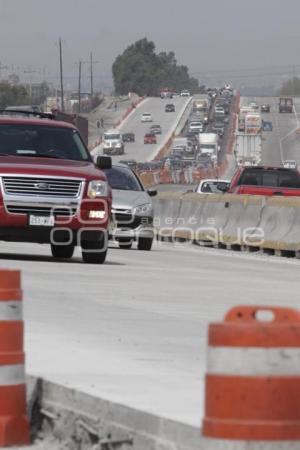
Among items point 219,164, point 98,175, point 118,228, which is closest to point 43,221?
point 98,175

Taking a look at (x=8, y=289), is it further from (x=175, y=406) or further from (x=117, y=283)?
(x=117, y=283)

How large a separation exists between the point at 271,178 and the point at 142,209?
8355 mm

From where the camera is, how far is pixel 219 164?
456ft

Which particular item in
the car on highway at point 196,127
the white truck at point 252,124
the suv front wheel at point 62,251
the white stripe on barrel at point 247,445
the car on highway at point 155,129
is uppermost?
the white stripe on barrel at point 247,445

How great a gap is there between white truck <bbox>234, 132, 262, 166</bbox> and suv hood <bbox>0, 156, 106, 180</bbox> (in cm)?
10203

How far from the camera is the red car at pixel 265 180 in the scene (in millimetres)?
34312

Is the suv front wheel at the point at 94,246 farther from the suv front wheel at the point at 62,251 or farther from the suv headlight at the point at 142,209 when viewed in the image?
the suv headlight at the point at 142,209

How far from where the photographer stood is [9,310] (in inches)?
299

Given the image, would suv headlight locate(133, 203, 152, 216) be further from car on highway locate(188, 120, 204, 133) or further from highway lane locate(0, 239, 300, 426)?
car on highway locate(188, 120, 204, 133)

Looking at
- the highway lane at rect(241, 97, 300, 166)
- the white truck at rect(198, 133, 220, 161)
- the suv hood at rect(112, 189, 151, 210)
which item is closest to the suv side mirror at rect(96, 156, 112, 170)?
the suv hood at rect(112, 189, 151, 210)

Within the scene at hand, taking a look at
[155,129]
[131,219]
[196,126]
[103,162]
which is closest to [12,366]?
[103,162]

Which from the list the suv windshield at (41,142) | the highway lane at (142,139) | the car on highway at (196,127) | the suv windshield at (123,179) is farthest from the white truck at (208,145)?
the suv windshield at (41,142)

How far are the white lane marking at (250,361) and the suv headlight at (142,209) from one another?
20.8m

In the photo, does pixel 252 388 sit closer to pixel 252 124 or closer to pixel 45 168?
pixel 45 168
